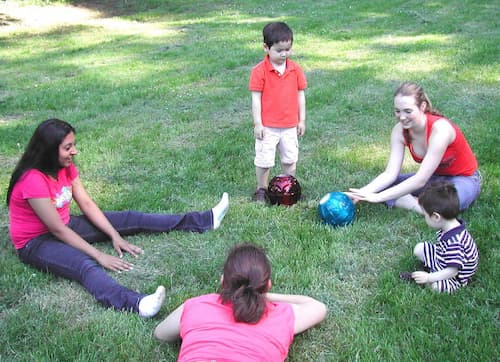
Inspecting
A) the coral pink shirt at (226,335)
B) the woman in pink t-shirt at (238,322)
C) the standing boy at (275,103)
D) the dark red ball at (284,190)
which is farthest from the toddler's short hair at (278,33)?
the coral pink shirt at (226,335)

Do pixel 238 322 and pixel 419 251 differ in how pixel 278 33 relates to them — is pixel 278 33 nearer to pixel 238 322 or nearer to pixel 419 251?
pixel 419 251

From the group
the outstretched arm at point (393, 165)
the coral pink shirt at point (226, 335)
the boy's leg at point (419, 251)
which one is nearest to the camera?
the coral pink shirt at point (226, 335)

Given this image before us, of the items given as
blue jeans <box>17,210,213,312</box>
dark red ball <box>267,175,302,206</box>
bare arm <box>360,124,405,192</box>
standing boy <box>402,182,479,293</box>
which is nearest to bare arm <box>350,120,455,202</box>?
bare arm <box>360,124,405,192</box>

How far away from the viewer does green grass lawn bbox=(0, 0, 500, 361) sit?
11.2 ft

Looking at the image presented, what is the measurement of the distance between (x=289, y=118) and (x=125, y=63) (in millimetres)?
7211

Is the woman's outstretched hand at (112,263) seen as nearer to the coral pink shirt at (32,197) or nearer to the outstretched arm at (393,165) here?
the coral pink shirt at (32,197)

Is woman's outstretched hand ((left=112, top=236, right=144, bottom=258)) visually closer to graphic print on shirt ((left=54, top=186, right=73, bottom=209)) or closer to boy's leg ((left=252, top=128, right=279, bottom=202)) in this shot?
graphic print on shirt ((left=54, top=186, right=73, bottom=209))

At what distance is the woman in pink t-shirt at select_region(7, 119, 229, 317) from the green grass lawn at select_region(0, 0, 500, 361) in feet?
0.46

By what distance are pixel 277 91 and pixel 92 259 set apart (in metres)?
2.21

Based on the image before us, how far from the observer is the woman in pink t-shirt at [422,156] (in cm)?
454

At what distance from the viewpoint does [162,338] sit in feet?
10.9

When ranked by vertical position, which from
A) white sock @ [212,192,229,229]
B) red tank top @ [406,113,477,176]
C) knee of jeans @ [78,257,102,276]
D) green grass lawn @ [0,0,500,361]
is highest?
red tank top @ [406,113,477,176]

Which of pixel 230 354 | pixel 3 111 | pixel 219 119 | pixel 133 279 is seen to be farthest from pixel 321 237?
pixel 3 111

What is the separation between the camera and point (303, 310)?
10.9ft
